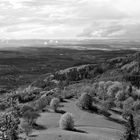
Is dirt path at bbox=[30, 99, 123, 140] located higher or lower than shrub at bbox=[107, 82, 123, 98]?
lower

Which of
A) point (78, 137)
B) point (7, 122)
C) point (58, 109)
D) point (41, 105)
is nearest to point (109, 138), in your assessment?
point (78, 137)

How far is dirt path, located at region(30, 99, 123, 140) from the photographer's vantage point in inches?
3049

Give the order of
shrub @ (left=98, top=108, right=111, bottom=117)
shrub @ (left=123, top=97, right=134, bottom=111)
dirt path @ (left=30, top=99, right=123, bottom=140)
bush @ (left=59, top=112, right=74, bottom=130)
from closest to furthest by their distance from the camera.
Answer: dirt path @ (left=30, top=99, right=123, bottom=140), bush @ (left=59, top=112, right=74, bottom=130), shrub @ (left=98, top=108, right=111, bottom=117), shrub @ (left=123, top=97, right=134, bottom=111)

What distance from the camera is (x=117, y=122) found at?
10525cm

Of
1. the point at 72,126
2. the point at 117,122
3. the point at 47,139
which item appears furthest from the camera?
the point at 117,122

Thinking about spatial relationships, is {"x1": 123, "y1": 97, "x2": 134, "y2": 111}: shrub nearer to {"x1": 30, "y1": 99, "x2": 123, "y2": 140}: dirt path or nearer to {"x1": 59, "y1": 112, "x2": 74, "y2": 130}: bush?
{"x1": 30, "y1": 99, "x2": 123, "y2": 140}: dirt path

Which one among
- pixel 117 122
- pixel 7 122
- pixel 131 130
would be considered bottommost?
pixel 117 122

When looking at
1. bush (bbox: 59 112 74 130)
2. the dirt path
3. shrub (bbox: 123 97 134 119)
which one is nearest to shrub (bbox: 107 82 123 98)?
shrub (bbox: 123 97 134 119)

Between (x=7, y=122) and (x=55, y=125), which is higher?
(x=7, y=122)

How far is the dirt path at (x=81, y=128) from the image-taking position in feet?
254

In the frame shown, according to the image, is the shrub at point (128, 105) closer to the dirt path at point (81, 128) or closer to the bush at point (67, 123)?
the dirt path at point (81, 128)

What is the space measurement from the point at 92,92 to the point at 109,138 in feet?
264

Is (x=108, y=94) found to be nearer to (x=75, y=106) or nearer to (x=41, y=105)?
(x=75, y=106)

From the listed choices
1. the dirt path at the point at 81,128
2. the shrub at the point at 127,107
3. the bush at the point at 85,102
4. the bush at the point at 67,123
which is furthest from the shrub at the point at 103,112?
the bush at the point at 67,123
